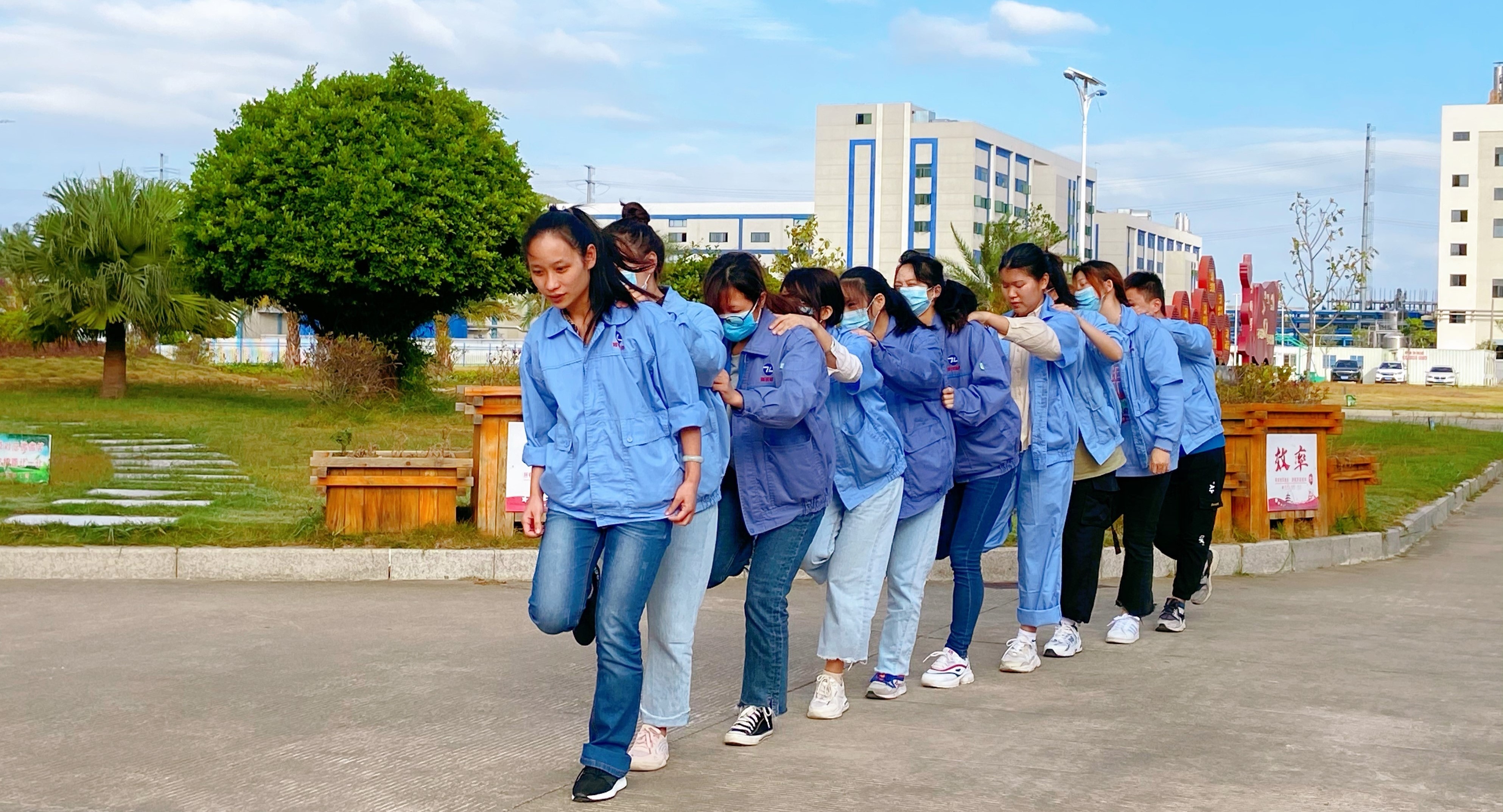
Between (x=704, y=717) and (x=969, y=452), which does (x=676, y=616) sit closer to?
(x=704, y=717)

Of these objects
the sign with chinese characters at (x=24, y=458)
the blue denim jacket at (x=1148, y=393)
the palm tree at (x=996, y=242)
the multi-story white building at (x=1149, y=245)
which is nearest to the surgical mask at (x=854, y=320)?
the blue denim jacket at (x=1148, y=393)

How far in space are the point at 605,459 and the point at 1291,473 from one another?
765 cm

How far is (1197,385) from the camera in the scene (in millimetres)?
7801

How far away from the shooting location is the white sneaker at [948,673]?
631cm

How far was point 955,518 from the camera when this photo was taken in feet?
21.3

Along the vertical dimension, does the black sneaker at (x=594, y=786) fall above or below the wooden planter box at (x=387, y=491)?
below

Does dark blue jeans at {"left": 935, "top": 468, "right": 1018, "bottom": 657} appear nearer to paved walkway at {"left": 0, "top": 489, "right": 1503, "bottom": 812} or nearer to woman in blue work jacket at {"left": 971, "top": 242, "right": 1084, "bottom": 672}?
woman in blue work jacket at {"left": 971, "top": 242, "right": 1084, "bottom": 672}

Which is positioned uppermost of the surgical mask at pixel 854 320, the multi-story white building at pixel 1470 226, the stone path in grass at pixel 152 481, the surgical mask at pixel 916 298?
the multi-story white building at pixel 1470 226

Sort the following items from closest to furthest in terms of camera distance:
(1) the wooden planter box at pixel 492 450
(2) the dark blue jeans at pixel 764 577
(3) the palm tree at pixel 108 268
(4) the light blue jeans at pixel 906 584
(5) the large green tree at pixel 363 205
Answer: (2) the dark blue jeans at pixel 764 577 < (4) the light blue jeans at pixel 906 584 < (1) the wooden planter box at pixel 492 450 < (5) the large green tree at pixel 363 205 < (3) the palm tree at pixel 108 268

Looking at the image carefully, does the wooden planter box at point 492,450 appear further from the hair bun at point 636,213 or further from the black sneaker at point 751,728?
the black sneaker at point 751,728

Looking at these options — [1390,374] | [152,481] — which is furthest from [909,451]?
[1390,374]

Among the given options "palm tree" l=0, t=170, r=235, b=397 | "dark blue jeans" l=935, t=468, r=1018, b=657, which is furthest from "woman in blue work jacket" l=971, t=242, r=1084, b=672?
"palm tree" l=0, t=170, r=235, b=397

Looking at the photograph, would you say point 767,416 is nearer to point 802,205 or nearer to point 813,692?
point 813,692

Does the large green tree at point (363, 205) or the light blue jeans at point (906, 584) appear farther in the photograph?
the large green tree at point (363, 205)
